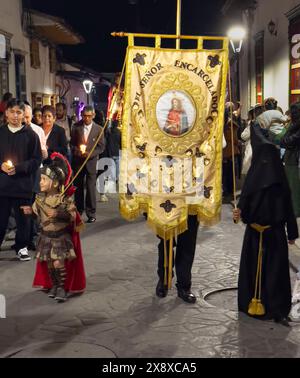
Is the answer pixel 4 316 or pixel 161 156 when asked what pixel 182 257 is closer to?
pixel 161 156

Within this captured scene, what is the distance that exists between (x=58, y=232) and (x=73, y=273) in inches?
19.5

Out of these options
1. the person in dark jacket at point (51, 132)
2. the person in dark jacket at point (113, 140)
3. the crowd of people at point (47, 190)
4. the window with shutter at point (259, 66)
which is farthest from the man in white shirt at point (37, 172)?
the window with shutter at point (259, 66)

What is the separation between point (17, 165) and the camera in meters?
7.20

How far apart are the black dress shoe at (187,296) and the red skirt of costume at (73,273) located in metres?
1.07

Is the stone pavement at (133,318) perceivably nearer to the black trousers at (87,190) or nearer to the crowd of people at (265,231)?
the crowd of people at (265,231)

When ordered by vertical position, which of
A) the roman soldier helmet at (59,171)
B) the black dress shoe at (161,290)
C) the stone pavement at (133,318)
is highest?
the roman soldier helmet at (59,171)

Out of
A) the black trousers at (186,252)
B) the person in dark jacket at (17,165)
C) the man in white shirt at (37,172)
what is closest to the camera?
the black trousers at (186,252)

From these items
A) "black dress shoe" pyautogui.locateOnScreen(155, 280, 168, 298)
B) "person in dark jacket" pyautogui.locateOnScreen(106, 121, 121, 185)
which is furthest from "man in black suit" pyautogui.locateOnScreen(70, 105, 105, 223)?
"black dress shoe" pyautogui.locateOnScreen(155, 280, 168, 298)

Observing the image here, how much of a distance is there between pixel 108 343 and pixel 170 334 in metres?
0.57

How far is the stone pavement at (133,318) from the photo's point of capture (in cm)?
468

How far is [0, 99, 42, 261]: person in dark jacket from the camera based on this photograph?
A: 721 cm

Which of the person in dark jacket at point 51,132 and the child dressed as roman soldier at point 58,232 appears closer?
the child dressed as roman soldier at point 58,232

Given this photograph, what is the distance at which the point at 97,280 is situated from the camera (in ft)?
21.6

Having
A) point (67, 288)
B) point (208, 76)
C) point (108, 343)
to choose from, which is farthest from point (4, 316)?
point (208, 76)
